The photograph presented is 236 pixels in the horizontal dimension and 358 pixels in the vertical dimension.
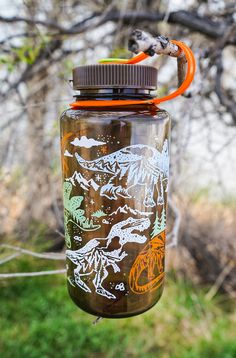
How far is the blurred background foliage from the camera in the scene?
3.85ft

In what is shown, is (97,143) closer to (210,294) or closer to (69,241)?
(69,241)

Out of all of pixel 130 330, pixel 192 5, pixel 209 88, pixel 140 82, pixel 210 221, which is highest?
pixel 192 5

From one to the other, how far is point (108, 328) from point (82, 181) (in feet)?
3.84

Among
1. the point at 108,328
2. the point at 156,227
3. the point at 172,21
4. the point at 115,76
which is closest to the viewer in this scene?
the point at 115,76

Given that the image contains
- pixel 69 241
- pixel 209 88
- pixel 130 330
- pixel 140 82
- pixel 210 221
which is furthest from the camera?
pixel 210 221

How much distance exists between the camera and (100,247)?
65 cm

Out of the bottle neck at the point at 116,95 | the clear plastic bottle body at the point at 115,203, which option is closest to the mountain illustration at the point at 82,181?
the clear plastic bottle body at the point at 115,203

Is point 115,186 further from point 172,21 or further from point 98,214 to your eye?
point 172,21

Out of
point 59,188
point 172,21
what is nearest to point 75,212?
point 172,21

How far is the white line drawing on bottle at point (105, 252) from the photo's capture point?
0.64 m

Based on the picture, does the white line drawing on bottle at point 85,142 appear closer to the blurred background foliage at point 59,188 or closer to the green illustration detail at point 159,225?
the green illustration detail at point 159,225

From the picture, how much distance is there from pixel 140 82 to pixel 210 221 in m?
1.33

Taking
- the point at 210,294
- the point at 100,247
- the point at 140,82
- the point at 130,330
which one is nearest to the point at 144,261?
the point at 100,247

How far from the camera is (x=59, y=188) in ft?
5.62
